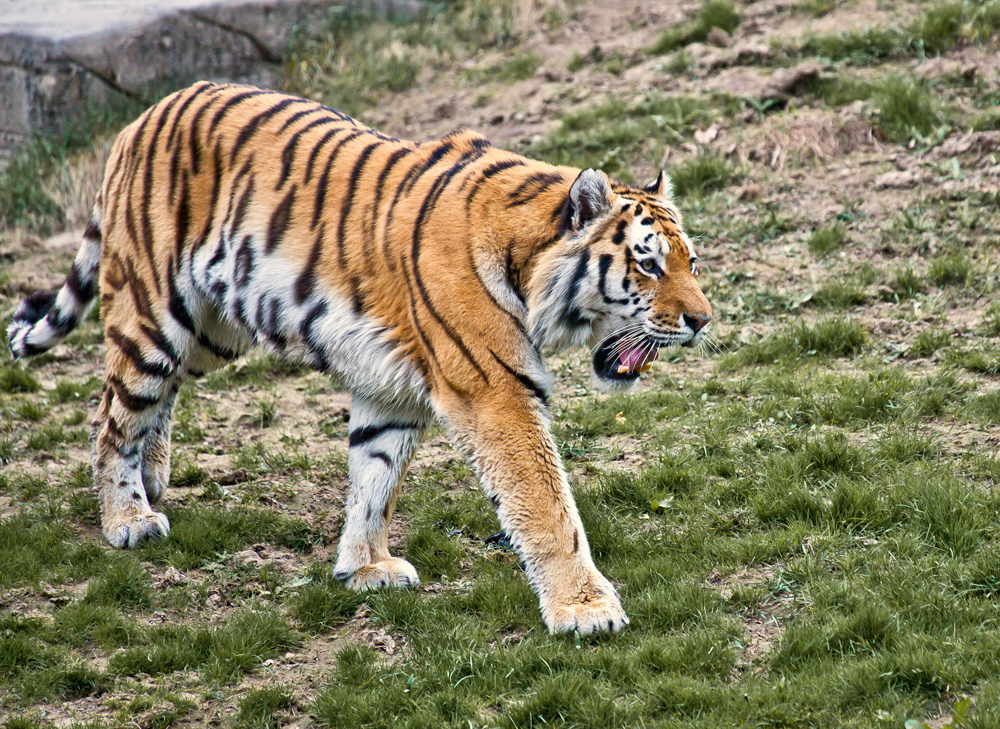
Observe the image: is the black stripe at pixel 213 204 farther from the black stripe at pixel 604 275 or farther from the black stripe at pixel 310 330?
the black stripe at pixel 604 275

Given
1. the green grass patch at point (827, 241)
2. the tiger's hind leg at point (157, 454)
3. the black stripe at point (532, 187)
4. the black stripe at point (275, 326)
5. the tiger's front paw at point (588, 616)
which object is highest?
the black stripe at point (532, 187)

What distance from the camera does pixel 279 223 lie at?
4824 mm

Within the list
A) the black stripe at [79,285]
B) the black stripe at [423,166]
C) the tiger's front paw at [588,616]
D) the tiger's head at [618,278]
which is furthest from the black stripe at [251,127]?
the tiger's front paw at [588,616]

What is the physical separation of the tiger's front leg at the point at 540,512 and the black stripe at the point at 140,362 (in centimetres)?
184

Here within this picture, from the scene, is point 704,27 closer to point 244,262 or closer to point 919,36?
point 919,36

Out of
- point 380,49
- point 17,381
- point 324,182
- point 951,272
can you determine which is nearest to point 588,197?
point 324,182

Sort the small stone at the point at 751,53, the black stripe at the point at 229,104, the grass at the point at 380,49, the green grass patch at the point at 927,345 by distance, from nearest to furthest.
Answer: the black stripe at the point at 229,104 → the green grass patch at the point at 927,345 → the small stone at the point at 751,53 → the grass at the point at 380,49

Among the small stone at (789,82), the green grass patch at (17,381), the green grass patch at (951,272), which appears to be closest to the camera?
the green grass patch at (951,272)

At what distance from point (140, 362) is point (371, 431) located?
1.28 m

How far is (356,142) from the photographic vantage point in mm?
4945

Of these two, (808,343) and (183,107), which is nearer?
(183,107)

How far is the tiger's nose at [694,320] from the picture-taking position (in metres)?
4.19

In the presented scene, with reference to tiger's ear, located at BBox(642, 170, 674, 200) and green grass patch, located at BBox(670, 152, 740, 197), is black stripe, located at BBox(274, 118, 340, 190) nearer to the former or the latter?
tiger's ear, located at BBox(642, 170, 674, 200)

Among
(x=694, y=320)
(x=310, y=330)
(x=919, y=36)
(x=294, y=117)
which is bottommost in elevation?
(x=310, y=330)
